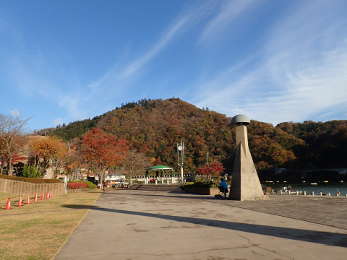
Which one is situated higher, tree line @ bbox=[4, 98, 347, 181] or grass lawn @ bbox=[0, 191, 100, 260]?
tree line @ bbox=[4, 98, 347, 181]

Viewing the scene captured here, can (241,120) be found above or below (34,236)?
above

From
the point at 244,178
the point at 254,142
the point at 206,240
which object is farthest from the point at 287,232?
the point at 254,142

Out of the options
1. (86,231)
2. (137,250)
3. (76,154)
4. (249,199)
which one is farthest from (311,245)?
(76,154)

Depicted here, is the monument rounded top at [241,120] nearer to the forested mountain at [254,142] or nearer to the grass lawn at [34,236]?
the grass lawn at [34,236]

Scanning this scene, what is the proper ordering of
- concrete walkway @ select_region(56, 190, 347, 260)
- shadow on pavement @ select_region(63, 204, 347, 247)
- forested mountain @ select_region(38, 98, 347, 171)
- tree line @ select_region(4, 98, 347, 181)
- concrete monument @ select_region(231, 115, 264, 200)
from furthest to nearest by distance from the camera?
forested mountain @ select_region(38, 98, 347, 171) → tree line @ select_region(4, 98, 347, 181) → concrete monument @ select_region(231, 115, 264, 200) → shadow on pavement @ select_region(63, 204, 347, 247) → concrete walkway @ select_region(56, 190, 347, 260)

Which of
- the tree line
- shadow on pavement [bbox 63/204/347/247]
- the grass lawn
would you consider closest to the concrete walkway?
shadow on pavement [bbox 63/204/347/247]

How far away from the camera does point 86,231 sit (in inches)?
293

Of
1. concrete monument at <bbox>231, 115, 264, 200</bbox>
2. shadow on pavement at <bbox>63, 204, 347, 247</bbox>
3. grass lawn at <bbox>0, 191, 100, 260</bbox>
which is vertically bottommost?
Answer: grass lawn at <bbox>0, 191, 100, 260</bbox>

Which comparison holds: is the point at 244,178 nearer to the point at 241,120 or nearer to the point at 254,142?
the point at 241,120

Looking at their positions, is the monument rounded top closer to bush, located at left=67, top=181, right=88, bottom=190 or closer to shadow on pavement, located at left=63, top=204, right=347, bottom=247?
shadow on pavement, located at left=63, top=204, right=347, bottom=247

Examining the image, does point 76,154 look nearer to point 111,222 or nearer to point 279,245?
point 111,222

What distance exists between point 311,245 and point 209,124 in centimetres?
7901

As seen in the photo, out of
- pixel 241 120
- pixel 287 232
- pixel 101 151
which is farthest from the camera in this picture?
pixel 101 151

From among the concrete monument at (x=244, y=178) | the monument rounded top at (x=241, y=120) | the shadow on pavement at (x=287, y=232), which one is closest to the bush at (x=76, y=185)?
the concrete monument at (x=244, y=178)
